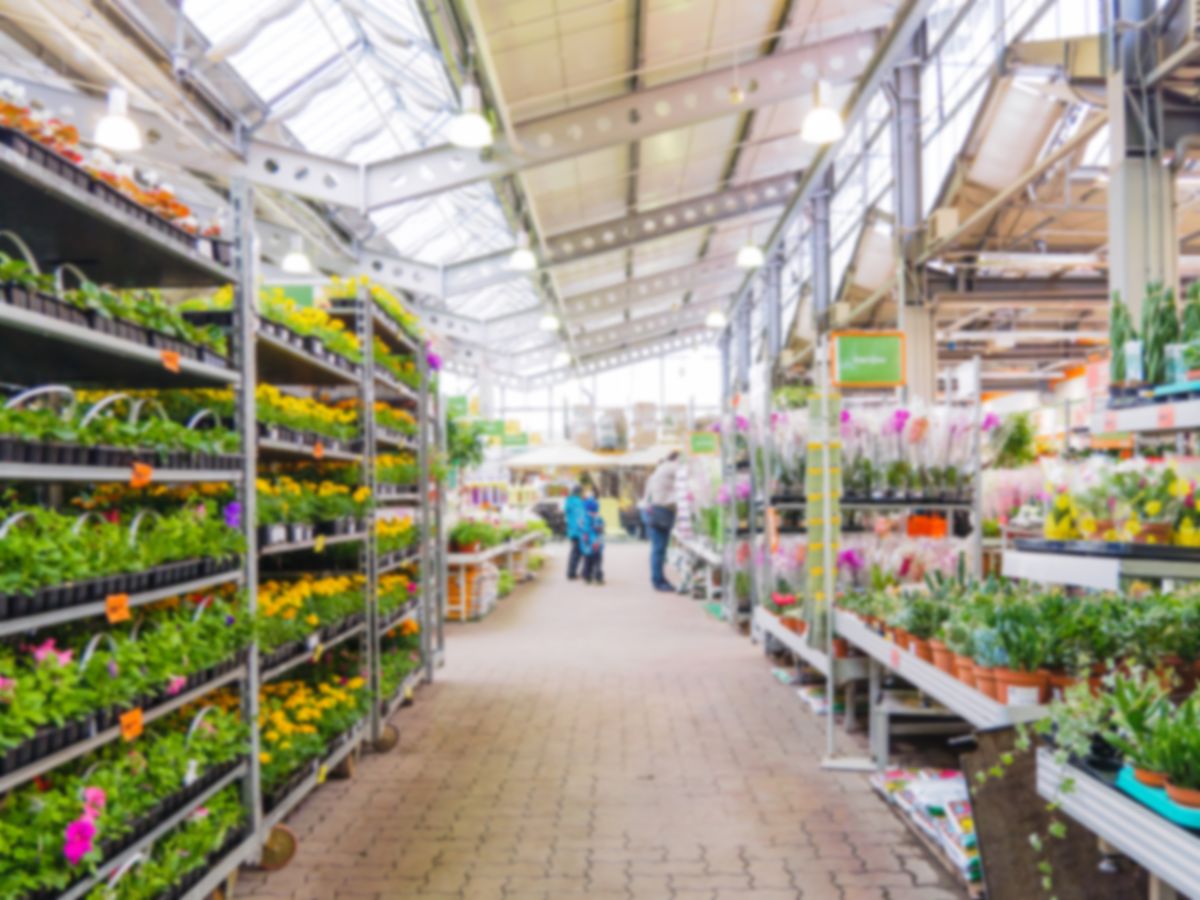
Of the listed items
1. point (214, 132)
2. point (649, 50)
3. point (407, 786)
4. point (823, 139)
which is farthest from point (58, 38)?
point (407, 786)

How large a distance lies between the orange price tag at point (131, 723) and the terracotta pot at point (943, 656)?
2.54 m

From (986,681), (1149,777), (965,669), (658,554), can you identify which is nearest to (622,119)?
(658,554)

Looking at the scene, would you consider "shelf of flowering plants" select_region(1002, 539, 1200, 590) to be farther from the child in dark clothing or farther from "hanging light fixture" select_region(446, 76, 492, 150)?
the child in dark clothing

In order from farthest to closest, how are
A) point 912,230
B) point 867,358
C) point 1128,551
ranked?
1. point 912,230
2. point 867,358
3. point 1128,551

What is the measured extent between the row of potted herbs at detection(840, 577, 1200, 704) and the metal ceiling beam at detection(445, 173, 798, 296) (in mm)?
11863

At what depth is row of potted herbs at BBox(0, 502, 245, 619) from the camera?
2189mm

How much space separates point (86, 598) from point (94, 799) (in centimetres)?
48

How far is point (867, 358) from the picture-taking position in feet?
21.4

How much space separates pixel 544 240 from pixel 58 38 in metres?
7.56

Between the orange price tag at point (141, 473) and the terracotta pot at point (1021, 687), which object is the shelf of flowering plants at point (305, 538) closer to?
the orange price tag at point (141, 473)

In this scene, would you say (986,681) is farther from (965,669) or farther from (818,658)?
(818,658)

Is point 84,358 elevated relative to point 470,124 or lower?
lower

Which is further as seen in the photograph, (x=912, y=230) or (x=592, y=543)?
(x=592, y=543)

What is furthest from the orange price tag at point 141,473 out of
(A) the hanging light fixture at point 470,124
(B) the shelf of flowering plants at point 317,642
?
(A) the hanging light fixture at point 470,124
